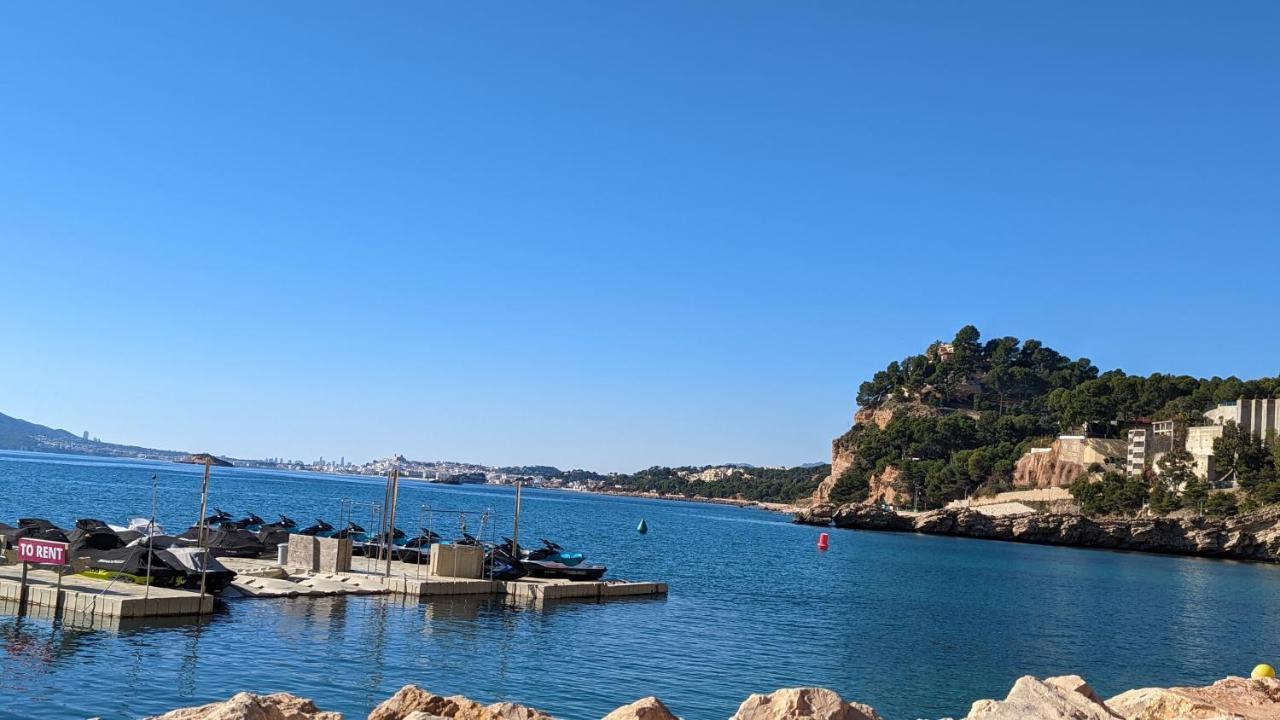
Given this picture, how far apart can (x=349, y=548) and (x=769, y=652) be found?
15.7 metres

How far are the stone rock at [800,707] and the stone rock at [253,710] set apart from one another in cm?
451

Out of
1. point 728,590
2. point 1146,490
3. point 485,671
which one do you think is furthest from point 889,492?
point 485,671

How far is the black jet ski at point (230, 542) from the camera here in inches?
1597

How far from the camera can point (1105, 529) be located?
350 feet

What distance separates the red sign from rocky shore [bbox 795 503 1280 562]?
96.6 meters

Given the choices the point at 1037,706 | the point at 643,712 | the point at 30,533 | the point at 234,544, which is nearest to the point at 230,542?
the point at 234,544

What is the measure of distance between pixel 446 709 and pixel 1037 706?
6.50 metres

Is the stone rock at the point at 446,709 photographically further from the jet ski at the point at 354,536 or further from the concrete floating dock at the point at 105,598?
the jet ski at the point at 354,536

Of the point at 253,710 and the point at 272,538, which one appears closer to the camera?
the point at 253,710

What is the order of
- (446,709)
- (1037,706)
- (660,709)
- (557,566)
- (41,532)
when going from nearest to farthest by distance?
(660,709) < (446,709) < (1037,706) < (41,532) < (557,566)

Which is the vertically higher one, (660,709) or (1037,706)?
(1037,706)

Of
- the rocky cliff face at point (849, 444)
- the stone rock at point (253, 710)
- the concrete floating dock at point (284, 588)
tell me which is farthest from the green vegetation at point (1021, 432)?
the stone rock at point (253, 710)

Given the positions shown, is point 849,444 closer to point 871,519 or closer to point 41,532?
point 871,519

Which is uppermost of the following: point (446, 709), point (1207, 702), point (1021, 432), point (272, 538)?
point (1021, 432)
